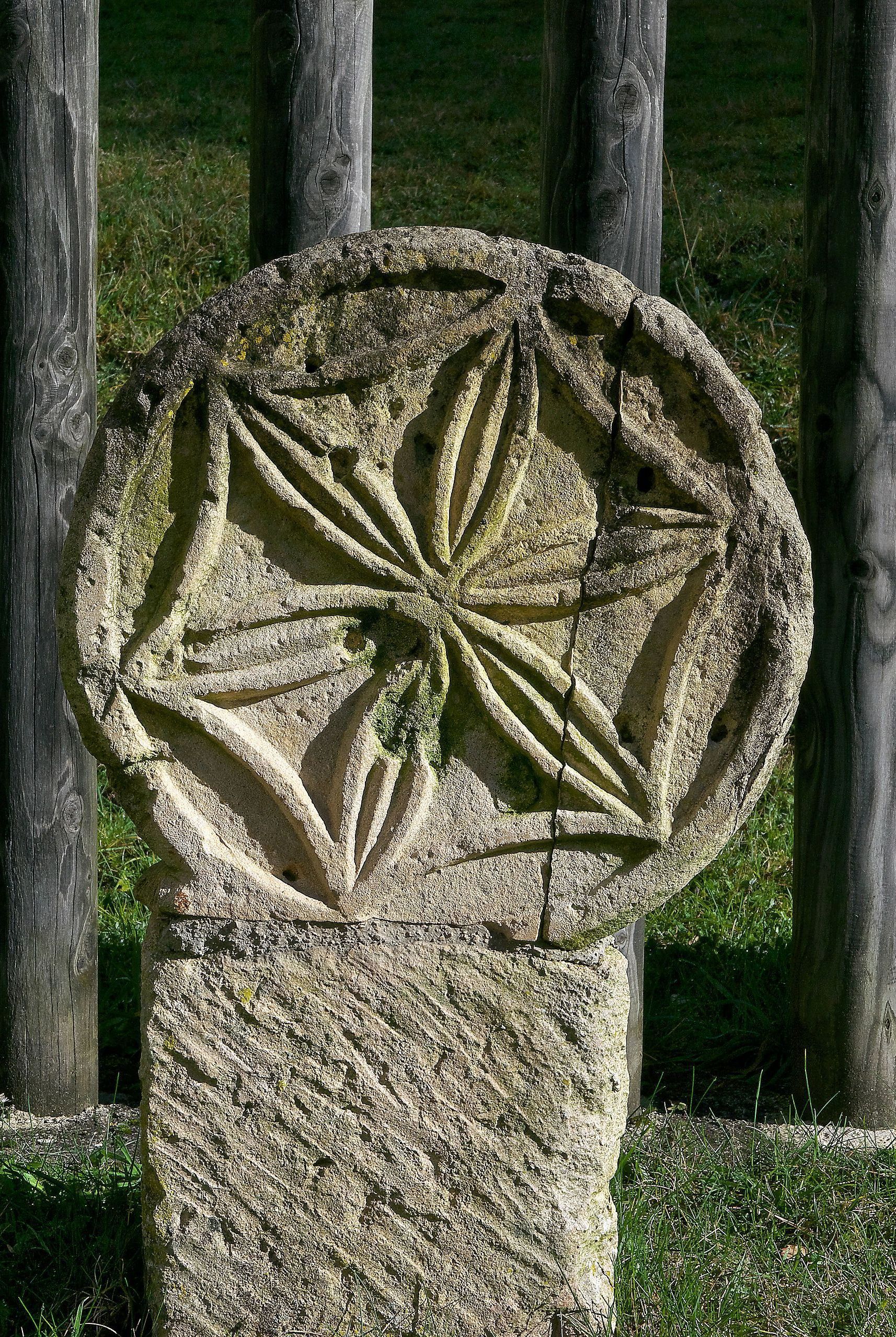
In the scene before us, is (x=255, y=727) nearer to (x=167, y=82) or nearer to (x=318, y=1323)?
(x=318, y=1323)

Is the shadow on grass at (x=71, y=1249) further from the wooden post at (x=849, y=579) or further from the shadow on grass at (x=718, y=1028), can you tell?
the wooden post at (x=849, y=579)

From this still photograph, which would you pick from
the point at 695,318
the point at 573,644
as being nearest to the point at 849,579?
the point at 573,644

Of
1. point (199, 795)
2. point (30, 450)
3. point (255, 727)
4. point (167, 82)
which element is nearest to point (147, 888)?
point (199, 795)

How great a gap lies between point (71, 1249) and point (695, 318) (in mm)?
4334

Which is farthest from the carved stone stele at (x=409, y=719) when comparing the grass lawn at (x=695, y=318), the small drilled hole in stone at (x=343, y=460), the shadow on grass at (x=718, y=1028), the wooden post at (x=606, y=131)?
the shadow on grass at (x=718, y=1028)

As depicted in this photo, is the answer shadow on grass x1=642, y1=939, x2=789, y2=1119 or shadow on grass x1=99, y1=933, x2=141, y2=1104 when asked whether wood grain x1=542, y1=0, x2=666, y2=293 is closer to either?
shadow on grass x1=642, y1=939, x2=789, y2=1119

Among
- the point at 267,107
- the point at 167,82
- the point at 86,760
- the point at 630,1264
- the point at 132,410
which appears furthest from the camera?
the point at 167,82

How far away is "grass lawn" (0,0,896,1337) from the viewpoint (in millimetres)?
2375

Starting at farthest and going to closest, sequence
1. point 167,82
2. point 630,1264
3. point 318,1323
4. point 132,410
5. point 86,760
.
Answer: point 167,82 → point 86,760 → point 630,1264 → point 318,1323 → point 132,410

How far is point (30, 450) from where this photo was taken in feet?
8.89

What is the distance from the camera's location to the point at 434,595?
204 cm

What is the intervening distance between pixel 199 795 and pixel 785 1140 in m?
1.59

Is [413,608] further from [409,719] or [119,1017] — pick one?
[119,1017]

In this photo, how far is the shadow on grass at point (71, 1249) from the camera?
227cm
